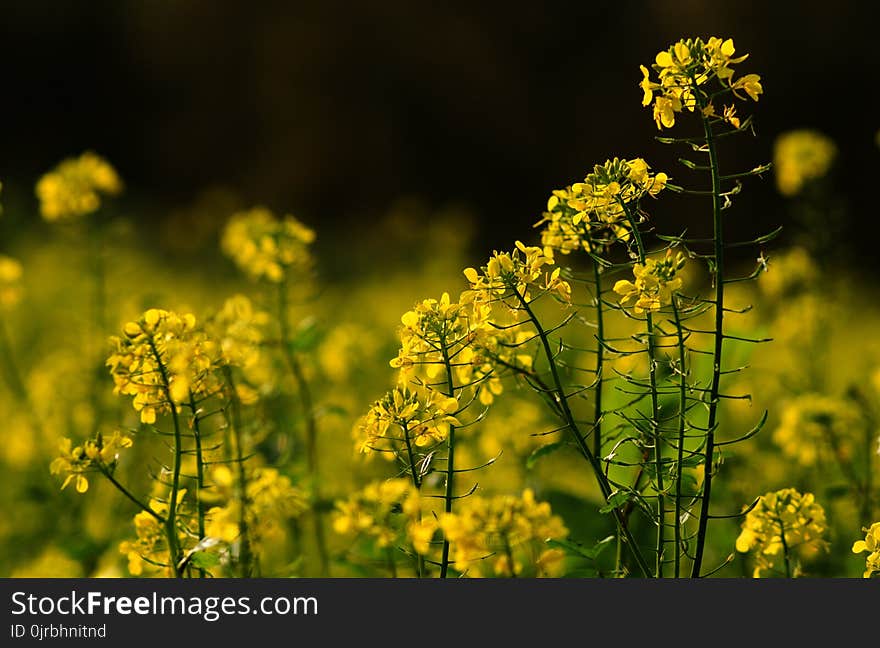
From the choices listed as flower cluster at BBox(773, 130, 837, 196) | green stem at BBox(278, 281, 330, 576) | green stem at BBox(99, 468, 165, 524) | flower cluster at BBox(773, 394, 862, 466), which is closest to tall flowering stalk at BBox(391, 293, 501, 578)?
green stem at BBox(99, 468, 165, 524)

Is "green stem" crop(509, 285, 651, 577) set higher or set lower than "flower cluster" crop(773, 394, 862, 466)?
lower

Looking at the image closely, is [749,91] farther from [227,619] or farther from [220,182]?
[220,182]

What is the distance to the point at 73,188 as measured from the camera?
3.13m

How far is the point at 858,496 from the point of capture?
2373 millimetres

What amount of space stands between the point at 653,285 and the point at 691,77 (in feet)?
1.00

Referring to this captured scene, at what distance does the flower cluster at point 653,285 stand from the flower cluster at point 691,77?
21 centimetres

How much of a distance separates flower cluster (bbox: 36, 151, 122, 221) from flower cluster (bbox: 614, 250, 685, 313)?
2.09 metres

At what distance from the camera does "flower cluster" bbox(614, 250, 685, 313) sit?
1.47 metres

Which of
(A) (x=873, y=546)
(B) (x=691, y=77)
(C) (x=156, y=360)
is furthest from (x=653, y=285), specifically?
(C) (x=156, y=360)

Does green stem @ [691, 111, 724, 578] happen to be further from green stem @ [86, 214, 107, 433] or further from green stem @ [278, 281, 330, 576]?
green stem @ [86, 214, 107, 433]

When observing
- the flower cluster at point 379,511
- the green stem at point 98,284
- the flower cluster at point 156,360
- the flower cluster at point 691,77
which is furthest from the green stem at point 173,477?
the green stem at point 98,284

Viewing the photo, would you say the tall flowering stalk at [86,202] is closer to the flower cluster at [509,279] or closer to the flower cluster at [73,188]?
the flower cluster at [73,188]

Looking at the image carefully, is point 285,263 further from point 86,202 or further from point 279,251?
point 86,202

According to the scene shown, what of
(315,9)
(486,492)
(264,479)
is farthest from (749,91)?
(315,9)
